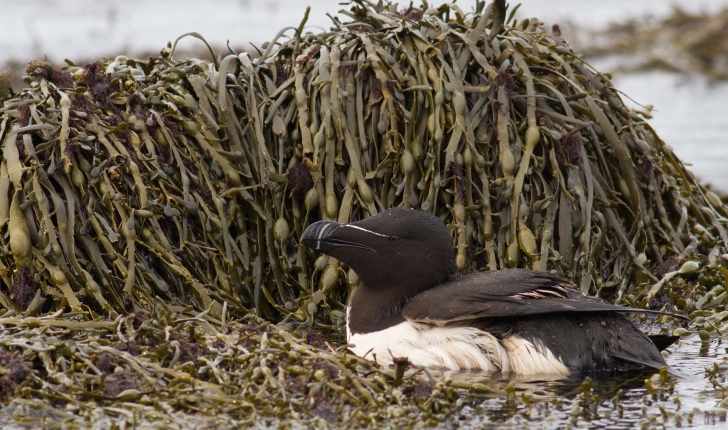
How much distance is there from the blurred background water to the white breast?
526 centimetres

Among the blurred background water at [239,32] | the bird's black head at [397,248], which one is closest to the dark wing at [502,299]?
the bird's black head at [397,248]

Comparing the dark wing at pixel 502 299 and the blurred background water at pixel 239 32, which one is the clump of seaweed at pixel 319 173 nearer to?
the dark wing at pixel 502 299

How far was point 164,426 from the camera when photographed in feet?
13.0

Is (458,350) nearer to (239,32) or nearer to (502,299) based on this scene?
(502,299)

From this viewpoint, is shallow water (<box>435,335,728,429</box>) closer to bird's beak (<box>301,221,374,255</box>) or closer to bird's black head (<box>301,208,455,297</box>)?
bird's black head (<box>301,208,455,297</box>)

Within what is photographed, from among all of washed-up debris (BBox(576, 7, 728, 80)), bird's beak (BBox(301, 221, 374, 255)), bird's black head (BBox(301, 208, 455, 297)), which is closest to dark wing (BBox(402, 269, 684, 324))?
bird's black head (BBox(301, 208, 455, 297))

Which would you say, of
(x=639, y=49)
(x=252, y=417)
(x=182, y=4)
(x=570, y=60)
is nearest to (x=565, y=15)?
(x=639, y=49)

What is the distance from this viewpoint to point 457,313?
495 cm

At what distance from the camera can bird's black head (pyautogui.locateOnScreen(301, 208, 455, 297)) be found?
207 inches

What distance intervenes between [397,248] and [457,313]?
0.54 meters

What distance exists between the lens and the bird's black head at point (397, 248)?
5262 mm

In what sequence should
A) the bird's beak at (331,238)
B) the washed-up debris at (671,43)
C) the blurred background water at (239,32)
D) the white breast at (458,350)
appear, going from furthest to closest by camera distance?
the washed-up debris at (671,43), the blurred background water at (239,32), the bird's beak at (331,238), the white breast at (458,350)

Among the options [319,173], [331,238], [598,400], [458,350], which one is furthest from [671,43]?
[598,400]

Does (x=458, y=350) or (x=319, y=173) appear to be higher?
(x=319, y=173)
